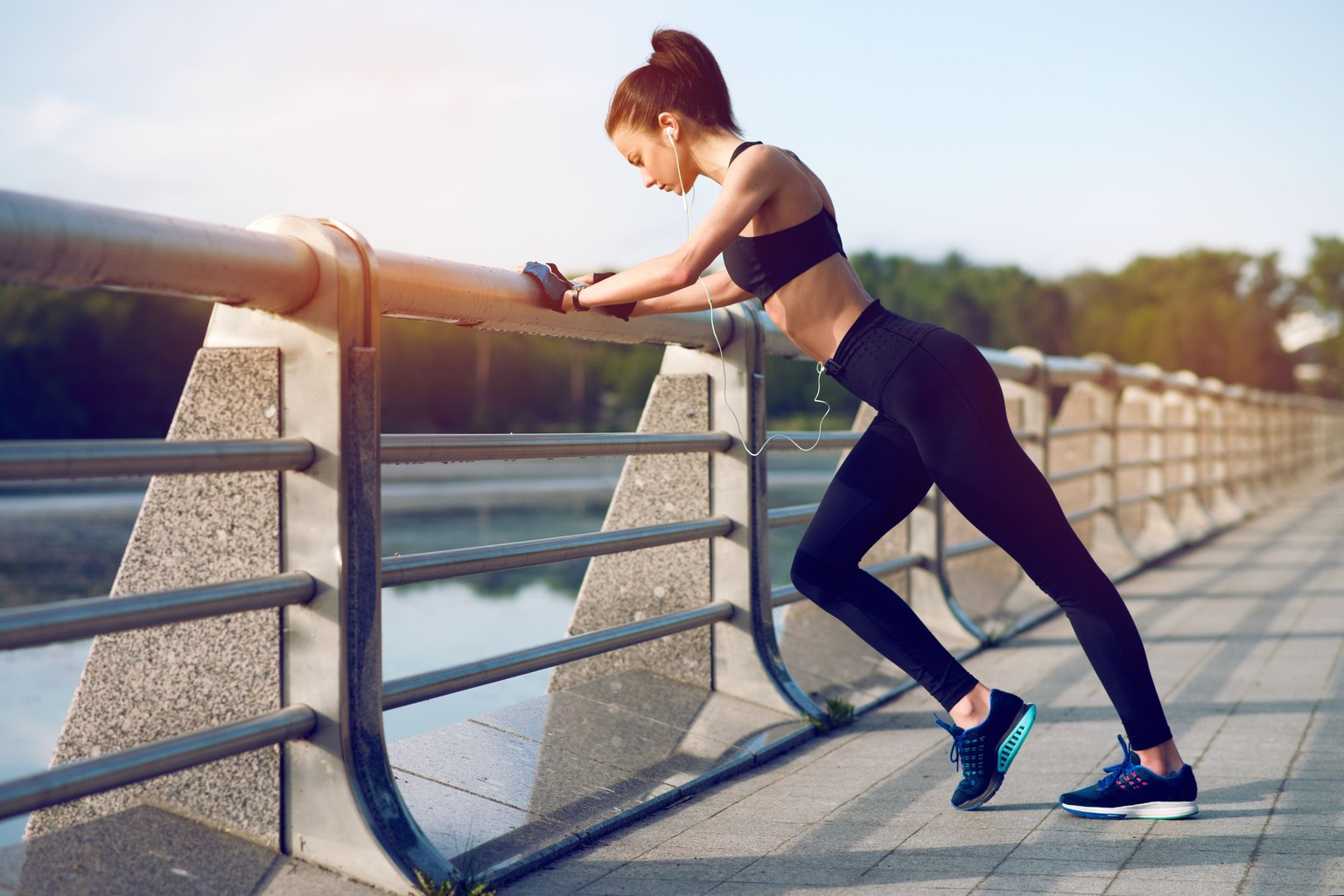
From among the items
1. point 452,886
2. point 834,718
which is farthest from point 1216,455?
point 452,886

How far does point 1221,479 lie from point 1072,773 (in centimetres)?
1155

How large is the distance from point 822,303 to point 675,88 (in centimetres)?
61

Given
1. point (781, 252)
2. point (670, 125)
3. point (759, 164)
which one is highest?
point (670, 125)

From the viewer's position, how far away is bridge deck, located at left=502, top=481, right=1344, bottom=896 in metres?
2.52

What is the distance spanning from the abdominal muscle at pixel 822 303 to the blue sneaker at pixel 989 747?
0.98 meters

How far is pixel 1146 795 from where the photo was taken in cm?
293

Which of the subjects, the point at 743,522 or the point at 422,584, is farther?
the point at 422,584

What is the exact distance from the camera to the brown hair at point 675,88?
114 inches

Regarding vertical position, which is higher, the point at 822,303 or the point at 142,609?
the point at 822,303

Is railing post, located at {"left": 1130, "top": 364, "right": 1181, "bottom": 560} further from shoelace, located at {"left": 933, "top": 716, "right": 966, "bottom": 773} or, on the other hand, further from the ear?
the ear

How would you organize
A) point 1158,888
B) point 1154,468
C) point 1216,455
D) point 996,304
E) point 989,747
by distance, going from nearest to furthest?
point 1158,888, point 989,747, point 1154,468, point 1216,455, point 996,304

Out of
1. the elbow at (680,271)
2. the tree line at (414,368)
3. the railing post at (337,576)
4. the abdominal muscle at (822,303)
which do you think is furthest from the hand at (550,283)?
the tree line at (414,368)

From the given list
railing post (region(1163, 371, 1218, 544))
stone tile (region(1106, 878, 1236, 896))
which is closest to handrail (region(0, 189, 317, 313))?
stone tile (region(1106, 878, 1236, 896))

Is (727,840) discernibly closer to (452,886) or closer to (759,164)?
(452,886)
